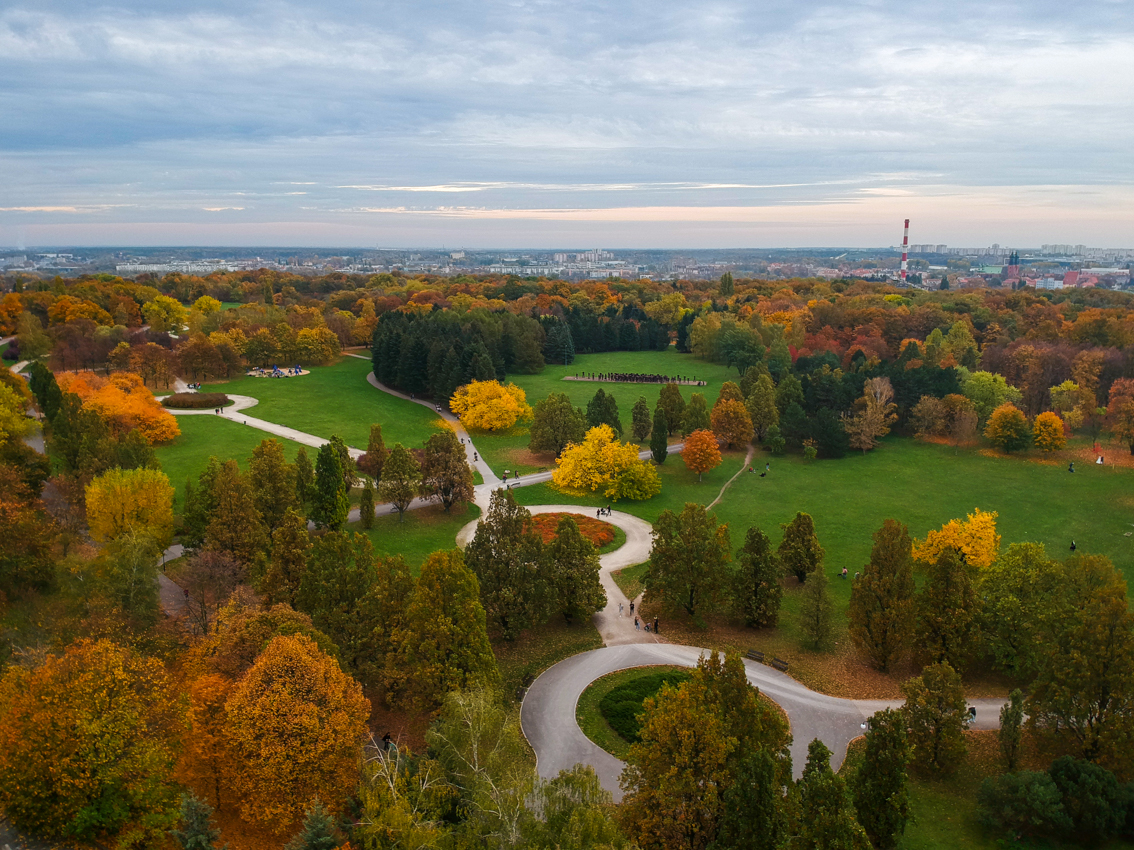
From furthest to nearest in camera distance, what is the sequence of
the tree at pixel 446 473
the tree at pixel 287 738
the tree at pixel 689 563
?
1. the tree at pixel 446 473
2. the tree at pixel 689 563
3. the tree at pixel 287 738

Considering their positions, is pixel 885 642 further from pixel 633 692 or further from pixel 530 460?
pixel 530 460

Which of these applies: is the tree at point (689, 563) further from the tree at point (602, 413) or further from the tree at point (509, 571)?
the tree at point (602, 413)

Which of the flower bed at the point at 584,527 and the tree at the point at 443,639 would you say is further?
the flower bed at the point at 584,527

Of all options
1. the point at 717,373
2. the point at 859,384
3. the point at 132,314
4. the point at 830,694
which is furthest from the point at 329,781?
the point at 132,314

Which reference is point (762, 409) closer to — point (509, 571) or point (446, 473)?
point (446, 473)

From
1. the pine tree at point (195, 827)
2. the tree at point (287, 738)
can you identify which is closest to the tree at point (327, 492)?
the tree at point (287, 738)

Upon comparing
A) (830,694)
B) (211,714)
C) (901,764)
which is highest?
(211,714)

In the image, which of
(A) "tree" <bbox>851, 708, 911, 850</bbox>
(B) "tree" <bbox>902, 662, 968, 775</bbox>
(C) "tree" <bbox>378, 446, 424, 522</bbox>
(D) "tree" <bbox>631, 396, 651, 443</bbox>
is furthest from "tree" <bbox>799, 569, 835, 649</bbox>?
(D) "tree" <bbox>631, 396, 651, 443</bbox>

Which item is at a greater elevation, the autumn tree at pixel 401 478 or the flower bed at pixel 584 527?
the autumn tree at pixel 401 478
